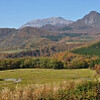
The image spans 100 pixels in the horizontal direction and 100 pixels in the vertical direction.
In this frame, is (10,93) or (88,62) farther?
(88,62)

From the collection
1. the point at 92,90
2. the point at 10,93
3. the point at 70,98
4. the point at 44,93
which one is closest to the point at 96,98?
the point at 92,90

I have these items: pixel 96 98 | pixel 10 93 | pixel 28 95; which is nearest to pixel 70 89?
pixel 96 98

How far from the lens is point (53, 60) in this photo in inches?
5842

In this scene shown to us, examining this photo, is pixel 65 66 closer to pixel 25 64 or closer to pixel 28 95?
pixel 25 64

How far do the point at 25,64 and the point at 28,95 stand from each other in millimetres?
132084

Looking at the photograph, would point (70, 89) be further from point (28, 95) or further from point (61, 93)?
point (28, 95)

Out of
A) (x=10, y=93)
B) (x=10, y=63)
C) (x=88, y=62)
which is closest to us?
(x=10, y=93)

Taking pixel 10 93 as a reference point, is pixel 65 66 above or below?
below

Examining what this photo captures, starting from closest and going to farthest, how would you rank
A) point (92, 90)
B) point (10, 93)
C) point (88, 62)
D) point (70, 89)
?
1. point (10, 93)
2. point (92, 90)
3. point (70, 89)
4. point (88, 62)

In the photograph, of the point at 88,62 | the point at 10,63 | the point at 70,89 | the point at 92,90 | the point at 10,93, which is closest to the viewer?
the point at 10,93

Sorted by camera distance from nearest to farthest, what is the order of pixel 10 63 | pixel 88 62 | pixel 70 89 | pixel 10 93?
pixel 10 93 → pixel 70 89 → pixel 10 63 → pixel 88 62

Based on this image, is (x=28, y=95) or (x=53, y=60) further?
(x=53, y=60)

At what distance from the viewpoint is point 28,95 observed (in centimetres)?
1816

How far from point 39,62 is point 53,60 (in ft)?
43.1
